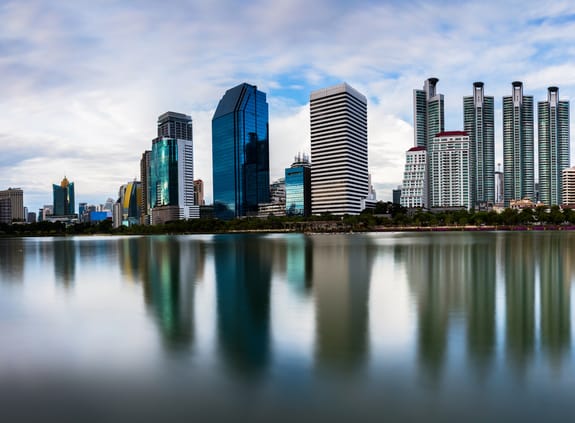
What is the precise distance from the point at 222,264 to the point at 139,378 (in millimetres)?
28007

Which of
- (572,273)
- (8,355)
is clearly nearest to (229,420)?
(8,355)

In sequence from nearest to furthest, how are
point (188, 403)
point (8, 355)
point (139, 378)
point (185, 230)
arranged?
point (188, 403) < point (139, 378) < point (8, 355) < point (185, 230)

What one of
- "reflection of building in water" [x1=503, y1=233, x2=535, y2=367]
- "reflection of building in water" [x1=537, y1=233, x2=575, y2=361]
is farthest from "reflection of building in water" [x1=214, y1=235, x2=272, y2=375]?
"reflection of building in water" [x1=537, y1=233, x2=575, y2=361]

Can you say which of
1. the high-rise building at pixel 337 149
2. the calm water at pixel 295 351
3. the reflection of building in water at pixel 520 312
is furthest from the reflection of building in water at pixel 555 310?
the high-rise building at pixel 337 149

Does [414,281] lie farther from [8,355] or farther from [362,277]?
[8,355]

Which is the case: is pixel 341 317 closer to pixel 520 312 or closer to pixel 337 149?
pixel 520 312

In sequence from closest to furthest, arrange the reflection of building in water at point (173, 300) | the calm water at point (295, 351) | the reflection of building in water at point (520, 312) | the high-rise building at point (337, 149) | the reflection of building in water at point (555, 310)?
the calm water at point (295, 351), the reflection of building in water at point (520, 312), the reflection of building in water at point (555, 310), the reflection of building in water at point (173, 300), the high-rise building at point (337, 149)

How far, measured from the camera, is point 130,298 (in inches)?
891

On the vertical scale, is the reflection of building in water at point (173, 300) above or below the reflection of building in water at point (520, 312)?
below

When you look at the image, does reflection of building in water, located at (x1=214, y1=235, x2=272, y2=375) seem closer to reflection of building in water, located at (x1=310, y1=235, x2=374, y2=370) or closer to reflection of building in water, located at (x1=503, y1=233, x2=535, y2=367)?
reflection of building in water, located at (x1=310, y1=235, x2=374, y2=370)

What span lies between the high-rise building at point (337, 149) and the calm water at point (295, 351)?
161869 millimetres

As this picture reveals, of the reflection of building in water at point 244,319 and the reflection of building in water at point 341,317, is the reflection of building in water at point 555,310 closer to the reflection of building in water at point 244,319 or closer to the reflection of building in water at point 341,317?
the reflection of building in water at point 341,317

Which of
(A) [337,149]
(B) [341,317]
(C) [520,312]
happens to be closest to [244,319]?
(B) [341,317]

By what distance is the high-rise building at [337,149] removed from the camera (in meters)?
186
